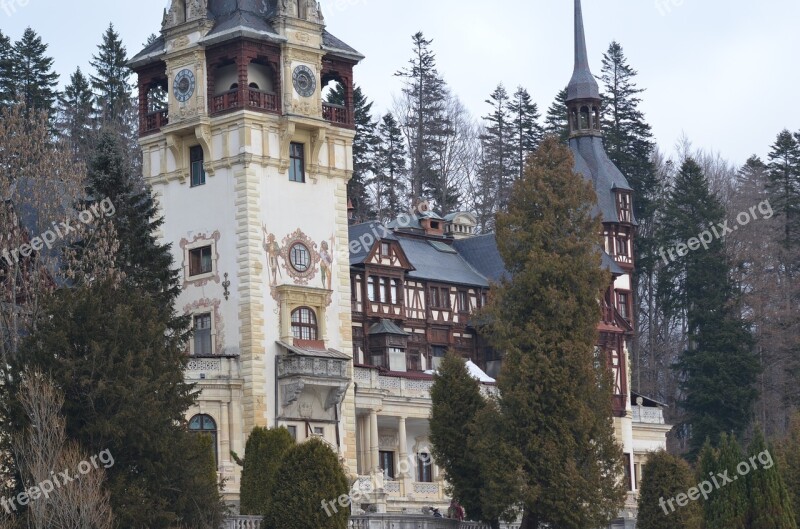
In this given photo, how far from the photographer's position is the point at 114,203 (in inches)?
2381

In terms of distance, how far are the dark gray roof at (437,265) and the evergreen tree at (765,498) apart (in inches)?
1046

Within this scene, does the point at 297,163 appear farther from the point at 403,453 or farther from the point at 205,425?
the point at 403,453

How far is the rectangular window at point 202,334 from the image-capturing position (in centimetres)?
6794

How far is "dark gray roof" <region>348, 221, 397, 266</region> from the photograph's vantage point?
78.3 meters

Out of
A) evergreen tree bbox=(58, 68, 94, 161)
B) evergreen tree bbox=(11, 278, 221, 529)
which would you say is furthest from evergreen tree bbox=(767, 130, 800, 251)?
evergreen tree bbox=(11, 278, 221, 529)

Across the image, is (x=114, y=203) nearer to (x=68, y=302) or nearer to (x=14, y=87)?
(x=68, y=302)

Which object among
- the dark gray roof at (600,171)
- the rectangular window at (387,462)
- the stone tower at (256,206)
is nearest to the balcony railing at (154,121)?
the stone tower at (256,206)

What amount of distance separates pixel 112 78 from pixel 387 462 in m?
31.1

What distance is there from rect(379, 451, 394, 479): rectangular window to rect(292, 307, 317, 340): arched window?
24.1ft

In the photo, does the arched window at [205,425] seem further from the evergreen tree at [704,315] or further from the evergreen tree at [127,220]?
the evergreen tree at [704,315]

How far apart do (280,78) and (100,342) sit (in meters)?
24.1

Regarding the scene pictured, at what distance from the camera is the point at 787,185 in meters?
101

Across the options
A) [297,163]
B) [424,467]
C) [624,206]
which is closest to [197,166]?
[297,163]

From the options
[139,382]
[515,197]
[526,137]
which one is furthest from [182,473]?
[526,137]
